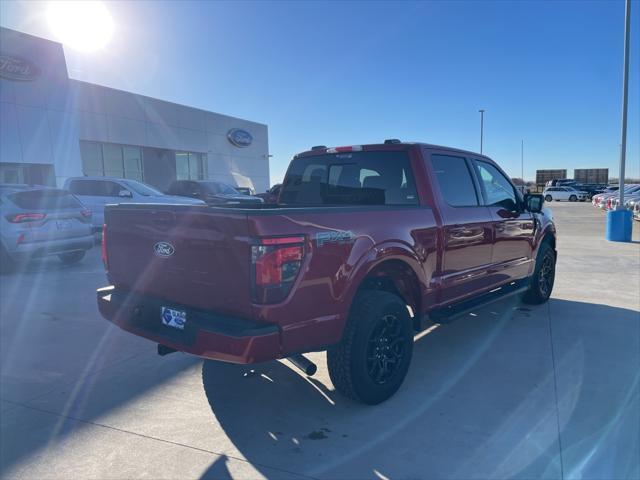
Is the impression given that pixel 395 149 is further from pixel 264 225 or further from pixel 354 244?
pixel 264 225

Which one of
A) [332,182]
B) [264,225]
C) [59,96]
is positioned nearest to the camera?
[264,225]

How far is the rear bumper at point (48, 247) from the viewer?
24.9 feet

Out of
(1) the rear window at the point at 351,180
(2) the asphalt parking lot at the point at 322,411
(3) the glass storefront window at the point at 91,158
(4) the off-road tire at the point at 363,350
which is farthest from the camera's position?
(3) the glass storefront window at the point at 91,158

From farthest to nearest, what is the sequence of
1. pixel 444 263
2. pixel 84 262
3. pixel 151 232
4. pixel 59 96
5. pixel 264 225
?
1. pixel 59 96
2. pixel 84 262
3. pixel 444 263
4. pixel 151 232
5. pixel 264 225

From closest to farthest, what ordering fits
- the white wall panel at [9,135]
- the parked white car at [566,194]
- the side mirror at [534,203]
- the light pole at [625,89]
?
the side mirror at [534,203]
the light pole at [625,89]
the white wall panel at [9,135]
the parked white car at [566,194]

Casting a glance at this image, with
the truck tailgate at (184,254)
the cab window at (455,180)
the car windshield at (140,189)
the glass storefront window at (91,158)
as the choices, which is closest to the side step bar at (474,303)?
the cab window at (455,180)

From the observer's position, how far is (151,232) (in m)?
3.14

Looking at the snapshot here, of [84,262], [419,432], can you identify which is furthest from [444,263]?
[84,262]

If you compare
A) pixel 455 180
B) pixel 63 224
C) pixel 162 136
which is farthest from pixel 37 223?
pixel 162 136

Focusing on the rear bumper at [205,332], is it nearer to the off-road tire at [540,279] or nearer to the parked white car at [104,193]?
the off-road tire at [540,279]

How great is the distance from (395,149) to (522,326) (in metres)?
2.73

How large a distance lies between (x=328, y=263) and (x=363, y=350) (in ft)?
2.42

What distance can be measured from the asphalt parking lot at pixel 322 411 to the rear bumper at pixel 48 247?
9.99ft

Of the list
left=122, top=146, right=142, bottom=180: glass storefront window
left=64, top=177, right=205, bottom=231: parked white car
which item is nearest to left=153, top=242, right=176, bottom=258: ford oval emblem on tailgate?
left=64, top=177, right=205, bottom=231: parked white car
